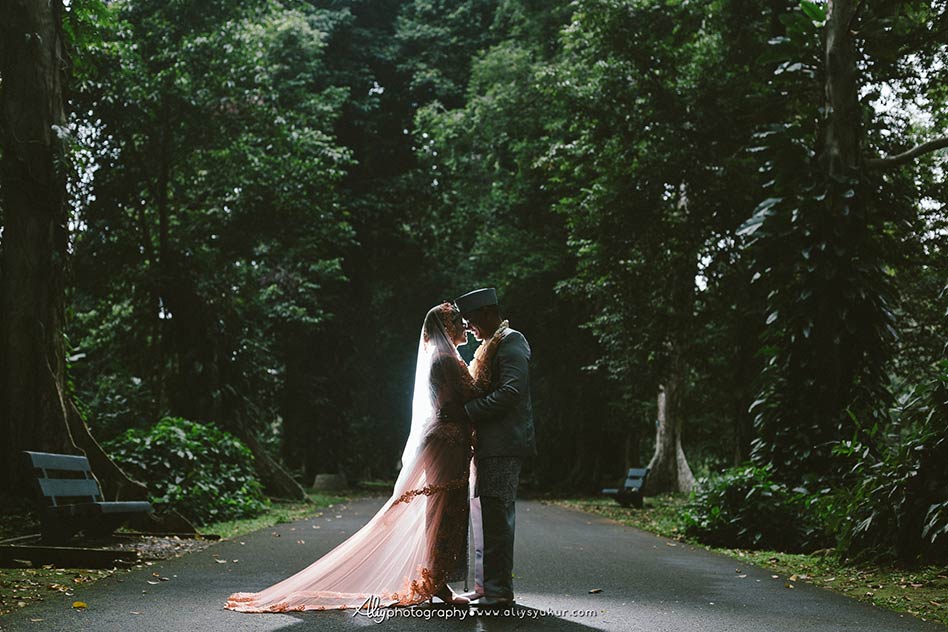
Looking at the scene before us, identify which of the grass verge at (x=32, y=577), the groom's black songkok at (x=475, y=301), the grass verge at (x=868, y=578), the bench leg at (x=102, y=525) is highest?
A: the groom's black songkok at (x=475, y=301)

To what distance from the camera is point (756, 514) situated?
12.8 metres

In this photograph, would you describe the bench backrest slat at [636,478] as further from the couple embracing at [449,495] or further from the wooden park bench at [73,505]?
the couple embracing at [449,495]

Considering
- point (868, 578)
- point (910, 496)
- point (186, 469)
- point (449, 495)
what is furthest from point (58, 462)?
point (910, 496)

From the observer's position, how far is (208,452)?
17.1 m

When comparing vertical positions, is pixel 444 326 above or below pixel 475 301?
below

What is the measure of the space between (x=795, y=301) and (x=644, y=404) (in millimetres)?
16085

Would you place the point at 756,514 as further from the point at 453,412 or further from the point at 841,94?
the point at 453,412

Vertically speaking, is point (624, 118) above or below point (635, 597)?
above

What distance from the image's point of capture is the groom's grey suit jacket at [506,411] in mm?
7129

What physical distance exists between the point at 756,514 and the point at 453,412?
6795mm

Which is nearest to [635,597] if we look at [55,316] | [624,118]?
[55,316]

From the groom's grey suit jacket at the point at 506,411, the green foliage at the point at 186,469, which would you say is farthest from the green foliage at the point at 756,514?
the green foliage at the point at 186,469

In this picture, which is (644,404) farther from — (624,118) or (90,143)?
(90,143)

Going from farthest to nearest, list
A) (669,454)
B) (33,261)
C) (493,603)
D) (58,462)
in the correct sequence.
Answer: (669,454)
(33,261)
(58,462)
(493,603)
